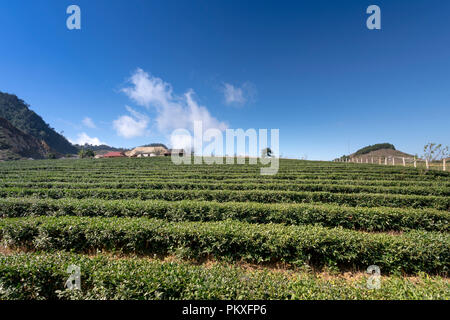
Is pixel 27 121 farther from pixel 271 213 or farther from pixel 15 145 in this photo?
pixel 271 213

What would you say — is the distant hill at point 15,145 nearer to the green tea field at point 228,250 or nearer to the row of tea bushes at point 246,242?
the row of tea bushes at point 246,242

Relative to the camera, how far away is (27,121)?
10312cm

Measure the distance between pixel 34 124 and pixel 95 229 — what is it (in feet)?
540

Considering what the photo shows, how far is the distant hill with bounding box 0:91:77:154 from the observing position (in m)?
100

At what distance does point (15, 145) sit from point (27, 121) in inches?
→ 2262

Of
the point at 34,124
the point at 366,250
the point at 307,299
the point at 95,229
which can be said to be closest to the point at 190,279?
the point at 307,299

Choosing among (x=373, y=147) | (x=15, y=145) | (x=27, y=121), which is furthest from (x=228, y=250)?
(x=27, y=121)

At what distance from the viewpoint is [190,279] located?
10.4 feet

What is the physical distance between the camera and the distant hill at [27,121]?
10019 cm

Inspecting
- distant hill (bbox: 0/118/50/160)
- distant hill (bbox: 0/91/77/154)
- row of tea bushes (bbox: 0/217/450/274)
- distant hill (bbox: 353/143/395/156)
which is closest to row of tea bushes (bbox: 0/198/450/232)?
row of tea bushes (bbox: 0/217/450/274)

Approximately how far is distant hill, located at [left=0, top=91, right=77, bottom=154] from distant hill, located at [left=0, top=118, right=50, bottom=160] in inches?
934

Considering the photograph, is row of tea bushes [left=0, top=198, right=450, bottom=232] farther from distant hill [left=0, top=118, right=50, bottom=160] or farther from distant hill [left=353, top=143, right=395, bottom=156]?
distant hill [left=353, top=143, right=395, bottom=156]

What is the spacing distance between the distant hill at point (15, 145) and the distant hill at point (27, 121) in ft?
77.8
